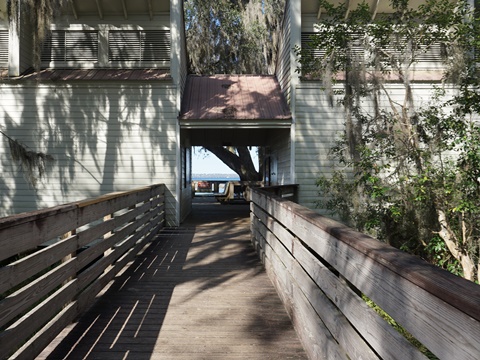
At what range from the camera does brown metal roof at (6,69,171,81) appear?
9.09 metres

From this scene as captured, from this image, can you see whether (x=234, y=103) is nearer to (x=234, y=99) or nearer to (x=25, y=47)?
(x=234, y=99)

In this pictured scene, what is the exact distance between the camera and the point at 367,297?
1764mm

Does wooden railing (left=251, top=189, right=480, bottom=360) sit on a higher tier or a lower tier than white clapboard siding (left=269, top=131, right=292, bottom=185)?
lower

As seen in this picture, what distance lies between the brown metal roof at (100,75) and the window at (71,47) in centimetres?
40

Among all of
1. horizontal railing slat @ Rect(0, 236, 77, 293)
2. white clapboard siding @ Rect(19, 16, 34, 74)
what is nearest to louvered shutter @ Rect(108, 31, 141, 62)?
white clapboard siding @ Rect(19, 16, 34, 74)

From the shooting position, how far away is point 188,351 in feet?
9.07

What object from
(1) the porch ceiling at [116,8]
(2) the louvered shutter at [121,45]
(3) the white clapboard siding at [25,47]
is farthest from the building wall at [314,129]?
(3) the white clapboard siding at [25,47]

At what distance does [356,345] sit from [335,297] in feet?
1.24

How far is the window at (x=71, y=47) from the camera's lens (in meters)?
9.73

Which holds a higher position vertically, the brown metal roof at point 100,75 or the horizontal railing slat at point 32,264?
the brown metal roof at point 100,75

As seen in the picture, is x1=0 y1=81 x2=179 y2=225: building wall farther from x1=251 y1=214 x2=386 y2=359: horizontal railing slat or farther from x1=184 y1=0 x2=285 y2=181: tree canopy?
x1=184 y1=0 x2=285 y2=181: tree canopy

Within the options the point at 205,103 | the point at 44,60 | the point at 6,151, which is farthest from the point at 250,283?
the point at 44,60

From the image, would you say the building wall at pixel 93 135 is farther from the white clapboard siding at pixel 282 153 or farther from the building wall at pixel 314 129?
the building wall at pixel 314 129

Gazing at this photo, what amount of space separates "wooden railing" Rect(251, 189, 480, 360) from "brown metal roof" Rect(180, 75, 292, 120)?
19.9 ft
